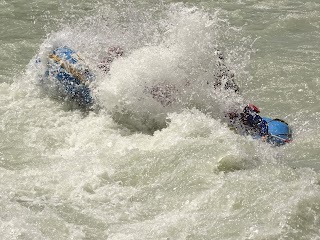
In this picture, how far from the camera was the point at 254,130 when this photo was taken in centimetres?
651

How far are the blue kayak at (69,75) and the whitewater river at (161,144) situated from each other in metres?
0.11

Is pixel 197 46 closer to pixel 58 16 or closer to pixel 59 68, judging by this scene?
pixel 59 68

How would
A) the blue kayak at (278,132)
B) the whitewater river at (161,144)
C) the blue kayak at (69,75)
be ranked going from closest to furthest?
the whitewater river at (161,144), the blue kayak at (278,132), the blue kayak at (69,75)

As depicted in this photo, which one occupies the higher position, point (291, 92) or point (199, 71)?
point (199, 71)

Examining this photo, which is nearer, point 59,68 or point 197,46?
point 197,46

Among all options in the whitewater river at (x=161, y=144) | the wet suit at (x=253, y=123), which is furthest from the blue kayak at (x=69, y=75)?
the wet suit at (x=253, y=123)

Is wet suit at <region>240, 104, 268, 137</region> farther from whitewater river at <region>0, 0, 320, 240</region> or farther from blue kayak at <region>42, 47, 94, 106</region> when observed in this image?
blue kayak at <region>42, 47, 94, 106</region>

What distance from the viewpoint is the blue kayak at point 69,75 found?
23.5ft

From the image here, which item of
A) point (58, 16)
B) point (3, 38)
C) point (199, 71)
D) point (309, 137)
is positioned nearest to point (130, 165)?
point (199, 71)

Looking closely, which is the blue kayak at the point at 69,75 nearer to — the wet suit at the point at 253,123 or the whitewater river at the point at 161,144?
the whitewater river at the point at 161,144

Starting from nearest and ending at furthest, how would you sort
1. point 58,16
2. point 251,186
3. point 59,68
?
point 251,186
point 59,68
point 58,16

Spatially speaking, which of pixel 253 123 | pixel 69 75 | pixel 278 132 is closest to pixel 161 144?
pixel 253 123

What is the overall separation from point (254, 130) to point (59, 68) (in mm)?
2291

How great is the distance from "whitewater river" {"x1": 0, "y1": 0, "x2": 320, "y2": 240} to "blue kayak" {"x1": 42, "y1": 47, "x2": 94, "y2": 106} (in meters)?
0.11
